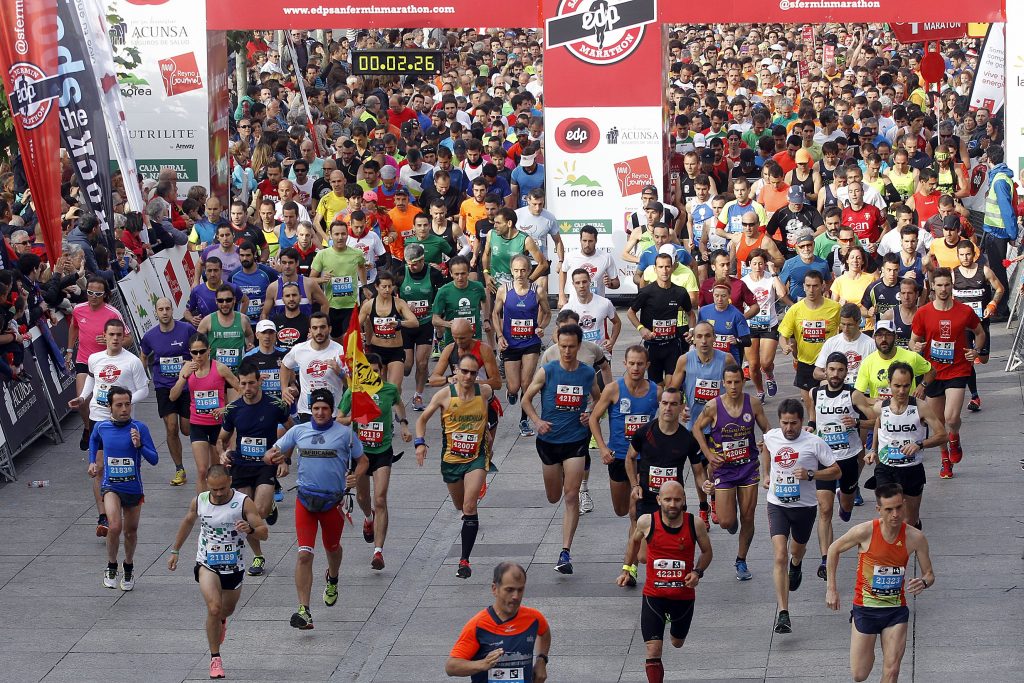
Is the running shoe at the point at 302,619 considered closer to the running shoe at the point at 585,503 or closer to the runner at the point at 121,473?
the runner at the point at 121,473

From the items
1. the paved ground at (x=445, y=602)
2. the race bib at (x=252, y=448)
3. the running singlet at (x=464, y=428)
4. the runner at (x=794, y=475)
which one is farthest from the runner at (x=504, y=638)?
the race bib at (x=252, y=448)

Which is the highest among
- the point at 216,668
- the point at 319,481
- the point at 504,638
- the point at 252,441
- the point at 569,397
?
the point at 569,397

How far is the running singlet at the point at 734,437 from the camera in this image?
527 inches

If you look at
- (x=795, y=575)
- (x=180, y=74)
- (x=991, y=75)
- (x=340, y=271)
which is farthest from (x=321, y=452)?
(x=991, y=75)

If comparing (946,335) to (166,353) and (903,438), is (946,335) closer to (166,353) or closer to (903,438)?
(903,438)

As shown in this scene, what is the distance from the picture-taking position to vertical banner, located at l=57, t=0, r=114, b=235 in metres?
19.7

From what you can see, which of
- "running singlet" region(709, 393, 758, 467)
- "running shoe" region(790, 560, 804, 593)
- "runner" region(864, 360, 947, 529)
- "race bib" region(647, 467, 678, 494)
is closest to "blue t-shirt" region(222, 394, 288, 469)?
"race bib" region(647, 467, 678, 494)

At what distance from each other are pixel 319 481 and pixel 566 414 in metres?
2.14

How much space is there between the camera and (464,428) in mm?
14062

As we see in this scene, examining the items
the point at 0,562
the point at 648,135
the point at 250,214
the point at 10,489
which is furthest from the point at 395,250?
the point at 0,562

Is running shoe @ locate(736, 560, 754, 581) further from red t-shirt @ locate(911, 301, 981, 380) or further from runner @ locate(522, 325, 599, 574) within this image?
red t-shirt @ locate(911, 301, 981, 380)

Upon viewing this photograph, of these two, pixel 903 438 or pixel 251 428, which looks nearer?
pixel 903 438

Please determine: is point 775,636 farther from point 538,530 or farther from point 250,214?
point 250,214

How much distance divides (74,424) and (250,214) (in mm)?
4172
